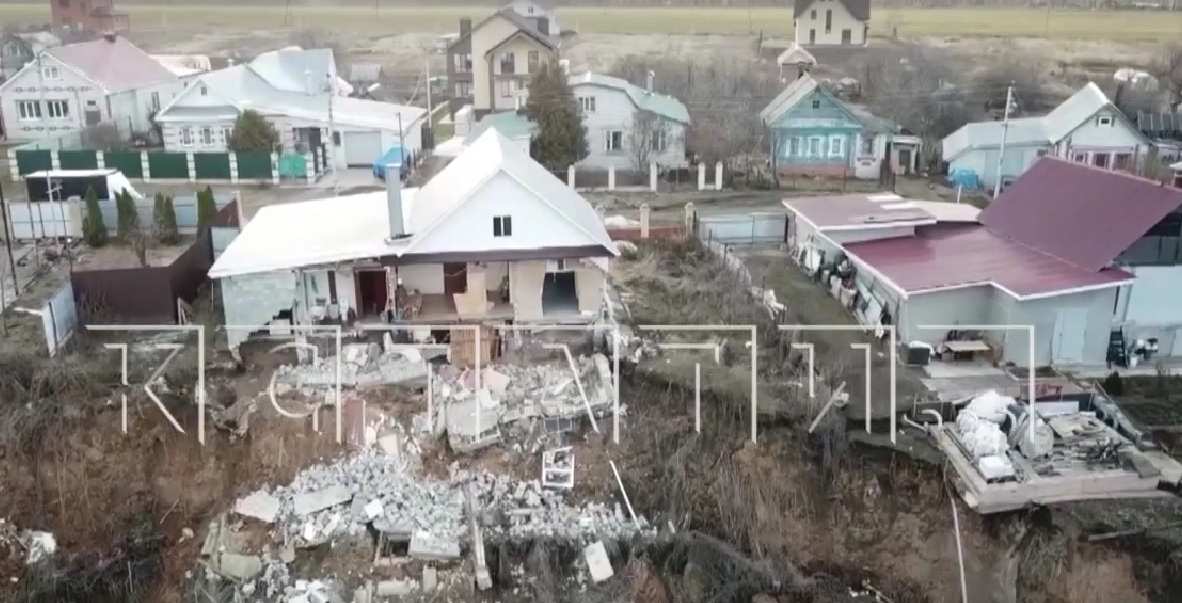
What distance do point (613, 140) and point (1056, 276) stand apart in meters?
16.9

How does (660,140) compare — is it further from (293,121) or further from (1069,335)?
(1069,335)

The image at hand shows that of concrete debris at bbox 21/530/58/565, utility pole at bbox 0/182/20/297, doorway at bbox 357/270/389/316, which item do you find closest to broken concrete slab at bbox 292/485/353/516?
concrete debris at bbox 21/530/58/565

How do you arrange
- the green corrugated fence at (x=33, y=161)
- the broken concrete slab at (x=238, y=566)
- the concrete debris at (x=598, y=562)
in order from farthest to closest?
1. the green corrugated fence at (x=33, y=161)
2. the concrete debris at (x=598, y=562)
3. the broken concrete slab at (x=238, y=566)

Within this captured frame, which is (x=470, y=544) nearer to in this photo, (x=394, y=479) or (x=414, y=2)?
(x=394, y=479)

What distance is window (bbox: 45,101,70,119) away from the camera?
35031 millimetres

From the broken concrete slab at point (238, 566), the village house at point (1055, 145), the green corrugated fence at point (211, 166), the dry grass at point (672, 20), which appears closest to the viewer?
the broken concrete slab at point (238, 566)

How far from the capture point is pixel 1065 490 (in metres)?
13.8

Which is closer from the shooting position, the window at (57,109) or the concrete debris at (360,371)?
the concrete debris at (360,371)

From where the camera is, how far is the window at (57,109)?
115 feet

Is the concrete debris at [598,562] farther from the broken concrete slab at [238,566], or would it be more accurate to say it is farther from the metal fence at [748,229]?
the metal fence at [748,229]

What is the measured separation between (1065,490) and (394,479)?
9.68 m

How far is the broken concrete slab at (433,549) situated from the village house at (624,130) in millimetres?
18983

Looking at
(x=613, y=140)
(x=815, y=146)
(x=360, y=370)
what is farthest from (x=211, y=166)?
(x=815, y=146)

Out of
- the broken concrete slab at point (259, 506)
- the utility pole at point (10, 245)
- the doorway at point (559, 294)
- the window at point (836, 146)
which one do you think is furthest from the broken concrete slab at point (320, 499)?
the window at point (836, 146)
